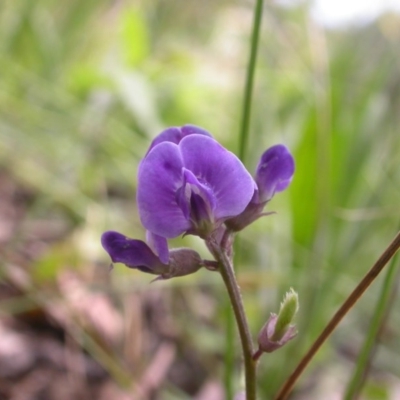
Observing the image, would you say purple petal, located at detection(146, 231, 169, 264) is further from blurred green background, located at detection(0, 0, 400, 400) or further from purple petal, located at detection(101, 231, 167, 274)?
blurred green background, located at detection(0, 0, 400, 400)

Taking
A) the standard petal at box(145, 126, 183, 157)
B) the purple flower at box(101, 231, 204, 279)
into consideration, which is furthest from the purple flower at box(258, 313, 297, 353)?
the standard petal at box(145, 126, 183, 157)

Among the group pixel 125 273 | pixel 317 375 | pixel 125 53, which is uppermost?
pixel 125 53

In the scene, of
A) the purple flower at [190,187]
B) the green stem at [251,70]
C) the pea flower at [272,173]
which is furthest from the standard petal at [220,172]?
the green stem at [251,70]

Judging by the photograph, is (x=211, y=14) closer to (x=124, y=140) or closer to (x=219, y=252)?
(x=124, y=140)

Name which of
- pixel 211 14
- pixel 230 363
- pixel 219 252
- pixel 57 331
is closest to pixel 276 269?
pixel 57 331

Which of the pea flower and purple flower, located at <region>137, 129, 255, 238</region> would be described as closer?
purple flower, located at <region>137, 129, 255, 238</region>

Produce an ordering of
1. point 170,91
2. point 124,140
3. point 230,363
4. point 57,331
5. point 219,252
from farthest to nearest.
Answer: point 170,91 → point 124,140 → point 57,331 → point 230,363 → point 219,252
